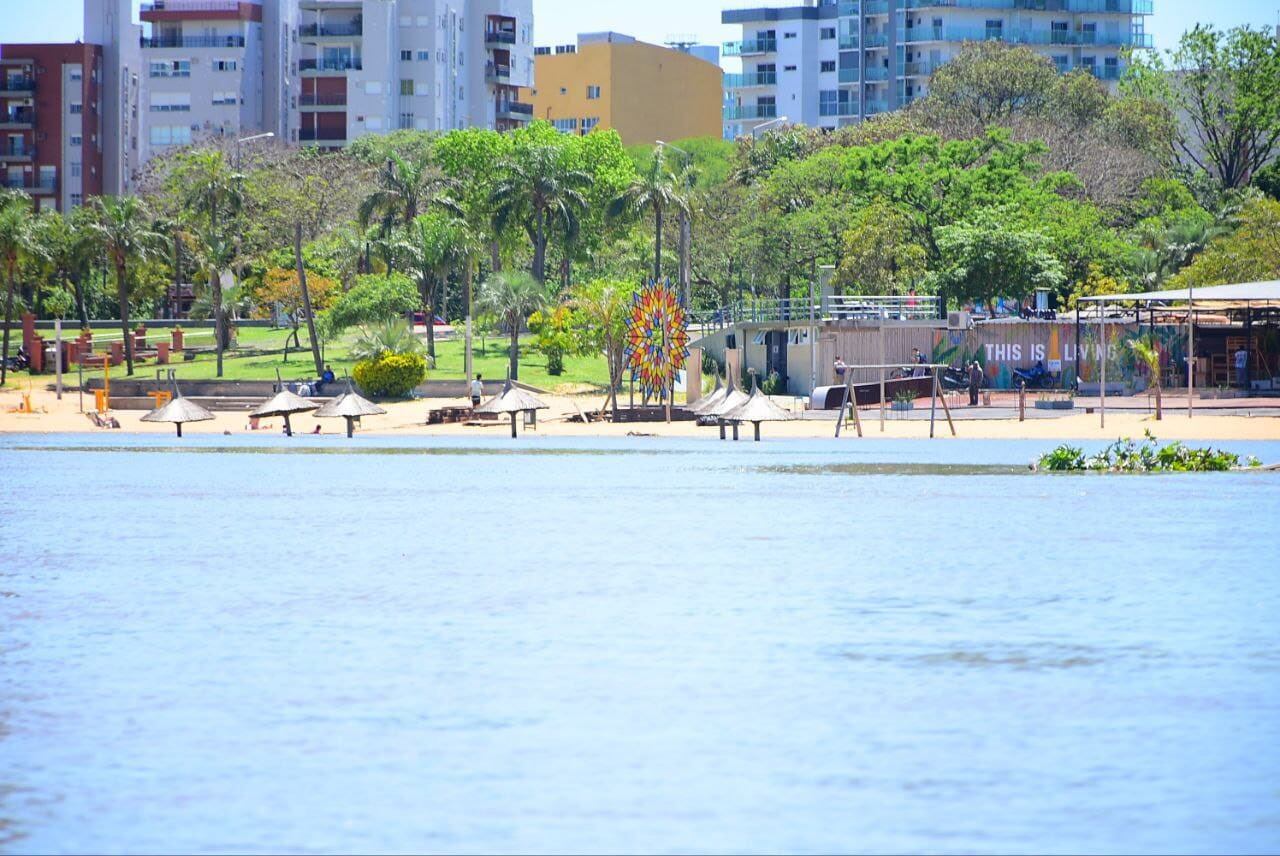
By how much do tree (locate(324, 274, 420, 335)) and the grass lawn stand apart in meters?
0.83

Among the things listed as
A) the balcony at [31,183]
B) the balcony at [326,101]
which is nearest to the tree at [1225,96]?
the balcony at [326,101]

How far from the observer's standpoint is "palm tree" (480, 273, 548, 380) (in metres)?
72.7

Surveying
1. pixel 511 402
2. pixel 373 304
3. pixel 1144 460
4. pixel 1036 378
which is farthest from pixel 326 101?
pixel 1144 460

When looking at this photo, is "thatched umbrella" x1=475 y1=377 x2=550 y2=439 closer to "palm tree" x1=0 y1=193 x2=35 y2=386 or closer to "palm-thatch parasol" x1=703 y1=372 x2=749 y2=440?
"palm-thatch parasol" x1=703 y1=372 x2=749 y2=440

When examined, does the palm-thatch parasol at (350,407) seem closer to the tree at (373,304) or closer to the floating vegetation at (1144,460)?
the tree at (373,304)

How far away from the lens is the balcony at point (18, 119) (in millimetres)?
125375

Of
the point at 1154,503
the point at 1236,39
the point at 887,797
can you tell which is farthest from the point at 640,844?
the point at 1236,39

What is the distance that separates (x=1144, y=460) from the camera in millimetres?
41375

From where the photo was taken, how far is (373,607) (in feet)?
78.1

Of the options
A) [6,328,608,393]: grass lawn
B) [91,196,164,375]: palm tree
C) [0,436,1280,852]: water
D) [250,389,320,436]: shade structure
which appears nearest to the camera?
[0,436,1280,852]: water

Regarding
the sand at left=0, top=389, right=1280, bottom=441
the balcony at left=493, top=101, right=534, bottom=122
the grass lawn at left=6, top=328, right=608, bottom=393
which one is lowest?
the sand at left=0, top=389, right=1280, bottom=441

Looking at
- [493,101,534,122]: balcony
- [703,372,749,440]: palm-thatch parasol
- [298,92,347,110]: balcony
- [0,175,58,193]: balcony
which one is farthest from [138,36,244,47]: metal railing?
[703,372,749,440]: palm-thatch parasol

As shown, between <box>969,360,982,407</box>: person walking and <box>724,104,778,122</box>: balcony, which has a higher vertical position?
<box>724,104,778,122</box>: balcony

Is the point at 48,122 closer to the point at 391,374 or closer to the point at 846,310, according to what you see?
the point at 391,374
